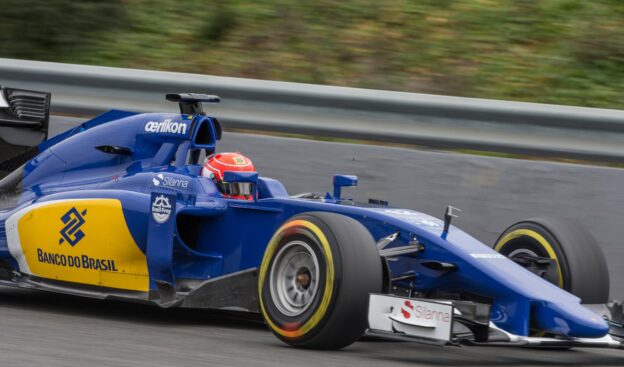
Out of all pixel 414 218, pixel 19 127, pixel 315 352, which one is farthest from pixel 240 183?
pixel 19 127

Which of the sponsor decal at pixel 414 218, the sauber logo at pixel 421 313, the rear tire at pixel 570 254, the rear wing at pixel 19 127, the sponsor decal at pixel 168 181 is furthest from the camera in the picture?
the rear wing at pixel 19 127

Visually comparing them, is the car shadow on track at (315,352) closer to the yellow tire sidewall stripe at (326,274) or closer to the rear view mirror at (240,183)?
the yellow tire sidewall stripe at (326,274)

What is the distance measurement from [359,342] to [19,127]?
3215 millimetres

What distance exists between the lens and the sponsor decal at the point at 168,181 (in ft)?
22.8

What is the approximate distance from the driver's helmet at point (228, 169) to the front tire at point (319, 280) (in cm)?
91

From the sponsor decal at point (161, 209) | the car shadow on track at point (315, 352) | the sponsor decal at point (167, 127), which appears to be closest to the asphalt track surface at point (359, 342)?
the car shadow on track at point (315, 352)

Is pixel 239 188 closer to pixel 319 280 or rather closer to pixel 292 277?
pixel 292 277

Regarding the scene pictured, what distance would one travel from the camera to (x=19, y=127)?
8.17 m

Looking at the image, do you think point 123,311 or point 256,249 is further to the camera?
point 123,311

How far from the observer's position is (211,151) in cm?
748

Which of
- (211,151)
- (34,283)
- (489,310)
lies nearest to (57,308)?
(34,283)

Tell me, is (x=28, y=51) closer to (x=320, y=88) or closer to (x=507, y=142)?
(x=320, y=88)

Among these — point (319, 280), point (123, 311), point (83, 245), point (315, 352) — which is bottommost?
point (123, 311)

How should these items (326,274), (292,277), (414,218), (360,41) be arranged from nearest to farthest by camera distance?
(326,274)
(292,277)
(414,218)
(360,41)
